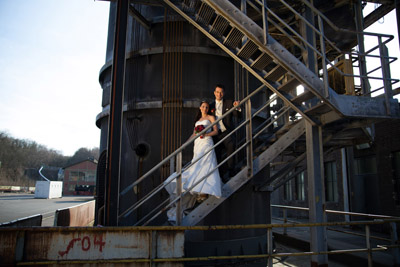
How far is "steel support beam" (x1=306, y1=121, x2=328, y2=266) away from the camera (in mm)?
4980

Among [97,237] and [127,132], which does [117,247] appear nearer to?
[97,237]

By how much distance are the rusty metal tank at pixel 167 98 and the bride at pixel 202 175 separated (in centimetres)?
99

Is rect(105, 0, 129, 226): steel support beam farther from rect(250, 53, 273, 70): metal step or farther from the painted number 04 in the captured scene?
rect(250, 53, 273, 70): metal step

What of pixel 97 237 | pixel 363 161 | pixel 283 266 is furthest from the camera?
pixel 363 161

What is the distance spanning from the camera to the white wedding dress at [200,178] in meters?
5.14

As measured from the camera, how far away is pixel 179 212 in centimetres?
482

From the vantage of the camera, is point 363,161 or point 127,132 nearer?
point 127,132

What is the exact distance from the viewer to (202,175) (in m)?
5.30

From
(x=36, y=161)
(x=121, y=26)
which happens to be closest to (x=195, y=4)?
(x=121, y=26)

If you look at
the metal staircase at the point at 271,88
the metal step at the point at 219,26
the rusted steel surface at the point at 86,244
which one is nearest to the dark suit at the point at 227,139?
the metal staircase at the point at 271,88

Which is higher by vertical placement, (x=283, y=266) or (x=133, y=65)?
(x=133, y=65)

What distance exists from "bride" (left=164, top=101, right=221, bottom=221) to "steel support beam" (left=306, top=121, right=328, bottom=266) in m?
1.63

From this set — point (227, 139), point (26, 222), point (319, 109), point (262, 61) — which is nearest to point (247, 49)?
point (262, 61)

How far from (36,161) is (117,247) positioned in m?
107
